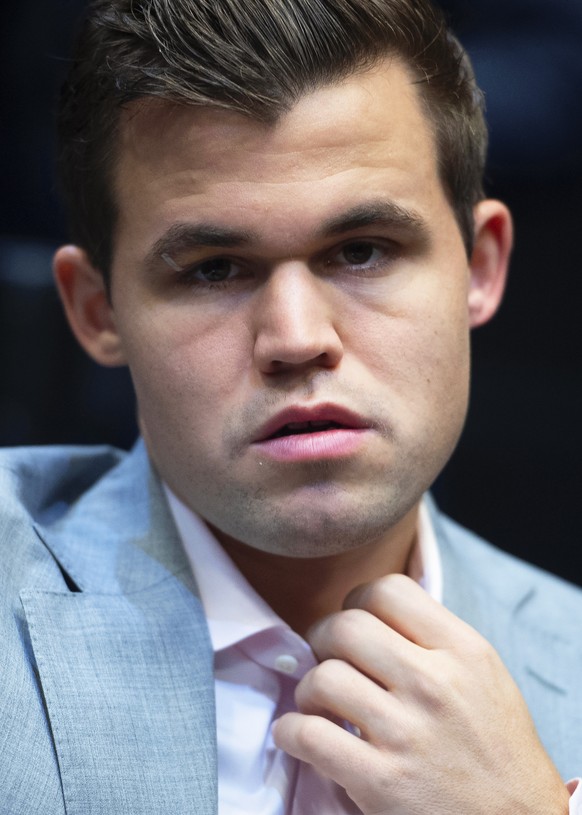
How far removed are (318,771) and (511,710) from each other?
0.98 feet

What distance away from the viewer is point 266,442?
1554mm

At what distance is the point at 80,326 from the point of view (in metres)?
1.98

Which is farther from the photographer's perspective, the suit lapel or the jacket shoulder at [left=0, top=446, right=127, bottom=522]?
the jacket shoulder at [left=0, top=446, right=127, bottom=522]

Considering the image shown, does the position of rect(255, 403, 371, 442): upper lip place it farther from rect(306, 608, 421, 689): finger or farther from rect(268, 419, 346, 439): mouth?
rect(306, 608, 421, 689): finger

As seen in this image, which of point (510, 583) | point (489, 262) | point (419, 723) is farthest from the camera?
point (510, 583)

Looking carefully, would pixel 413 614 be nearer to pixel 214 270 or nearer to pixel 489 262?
pixel 214 270

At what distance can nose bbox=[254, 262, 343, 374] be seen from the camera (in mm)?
1497

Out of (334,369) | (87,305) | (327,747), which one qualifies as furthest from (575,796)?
(87,305)

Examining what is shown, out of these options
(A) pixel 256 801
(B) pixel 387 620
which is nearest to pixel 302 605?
(B) pixel 387 620

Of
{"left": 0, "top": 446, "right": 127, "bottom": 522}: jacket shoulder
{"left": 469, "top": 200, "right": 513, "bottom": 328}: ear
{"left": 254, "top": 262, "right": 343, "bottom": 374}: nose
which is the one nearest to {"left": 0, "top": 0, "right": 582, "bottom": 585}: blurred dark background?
{"left": 0, "top": 446, "right": 127, "bottom": 522}: jacket shoulder

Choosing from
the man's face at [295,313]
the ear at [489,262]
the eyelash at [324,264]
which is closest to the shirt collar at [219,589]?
the man's face at [295,313]

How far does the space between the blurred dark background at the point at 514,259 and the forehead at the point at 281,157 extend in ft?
3.60

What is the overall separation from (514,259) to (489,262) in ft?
3.13

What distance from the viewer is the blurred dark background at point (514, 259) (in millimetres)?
2744
